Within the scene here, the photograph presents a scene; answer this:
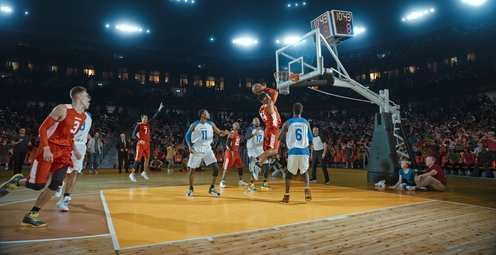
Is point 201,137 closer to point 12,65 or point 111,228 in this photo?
point 111,228

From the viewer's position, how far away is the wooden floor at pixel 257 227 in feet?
11.0

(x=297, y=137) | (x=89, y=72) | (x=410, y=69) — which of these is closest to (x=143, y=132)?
(x=297, y=137)

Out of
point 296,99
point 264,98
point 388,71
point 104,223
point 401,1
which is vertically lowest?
point 104,223

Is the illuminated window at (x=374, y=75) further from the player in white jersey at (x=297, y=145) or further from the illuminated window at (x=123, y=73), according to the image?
the player in white jersey at (x=297, y=145)

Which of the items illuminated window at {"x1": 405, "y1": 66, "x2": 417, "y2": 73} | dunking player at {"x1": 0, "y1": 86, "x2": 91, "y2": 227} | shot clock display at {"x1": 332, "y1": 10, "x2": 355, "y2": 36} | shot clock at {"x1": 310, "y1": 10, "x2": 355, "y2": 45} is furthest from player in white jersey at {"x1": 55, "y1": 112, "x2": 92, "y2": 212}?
illuminated window at {"x1": 405, "y1": 66, "x2": 417, "y2": 73}

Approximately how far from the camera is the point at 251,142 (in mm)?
10469

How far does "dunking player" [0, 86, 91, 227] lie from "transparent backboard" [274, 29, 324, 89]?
815 cm

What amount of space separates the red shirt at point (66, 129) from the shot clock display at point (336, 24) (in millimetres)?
10165

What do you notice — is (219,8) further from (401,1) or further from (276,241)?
(276,241)

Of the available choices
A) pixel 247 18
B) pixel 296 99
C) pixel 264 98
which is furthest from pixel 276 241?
pixel 247 18

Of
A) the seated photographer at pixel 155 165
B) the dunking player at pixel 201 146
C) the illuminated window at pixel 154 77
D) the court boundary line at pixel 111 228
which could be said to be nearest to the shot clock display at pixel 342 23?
the dunking player at pixel 201 146

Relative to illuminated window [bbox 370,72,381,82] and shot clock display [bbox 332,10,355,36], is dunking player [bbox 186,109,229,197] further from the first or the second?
illuminated window [bbox 370,72,381,82]

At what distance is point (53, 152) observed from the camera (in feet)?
15.6

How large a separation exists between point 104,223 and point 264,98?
4.44m
